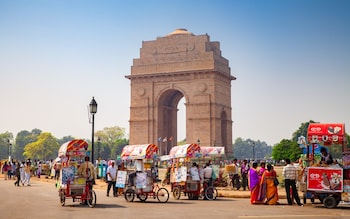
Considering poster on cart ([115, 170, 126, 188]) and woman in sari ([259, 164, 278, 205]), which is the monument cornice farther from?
woman in sari ([259, 164, 278, 205])

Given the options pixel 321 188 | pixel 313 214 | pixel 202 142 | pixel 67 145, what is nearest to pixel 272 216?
pixel 313 214

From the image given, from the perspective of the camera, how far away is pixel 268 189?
16.3 metres

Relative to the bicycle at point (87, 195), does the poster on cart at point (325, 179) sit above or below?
above

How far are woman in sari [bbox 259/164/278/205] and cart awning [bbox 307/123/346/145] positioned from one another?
1.96 meters

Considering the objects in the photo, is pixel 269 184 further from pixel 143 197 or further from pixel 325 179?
pixel 143 197

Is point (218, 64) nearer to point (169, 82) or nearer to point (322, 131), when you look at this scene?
point (169, 82)

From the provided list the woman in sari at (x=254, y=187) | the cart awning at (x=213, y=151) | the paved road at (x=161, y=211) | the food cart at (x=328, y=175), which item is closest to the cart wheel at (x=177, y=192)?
the paved road at (x=161, y=211)

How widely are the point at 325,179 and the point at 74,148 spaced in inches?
318

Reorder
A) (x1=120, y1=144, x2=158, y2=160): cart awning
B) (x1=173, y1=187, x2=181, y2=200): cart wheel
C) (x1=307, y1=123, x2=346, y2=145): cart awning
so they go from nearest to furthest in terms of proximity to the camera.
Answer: (x1=307, y1=123, x2=346, y2=145): cart awning → (x1=173, y1=187, x2=181, y2=200): cart wheel → (x1=120, y1=144, x2=158, y2=160): cart awning

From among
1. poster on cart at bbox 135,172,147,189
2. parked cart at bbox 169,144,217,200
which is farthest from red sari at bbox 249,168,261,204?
poster on cart at bbox 135,172,147,189

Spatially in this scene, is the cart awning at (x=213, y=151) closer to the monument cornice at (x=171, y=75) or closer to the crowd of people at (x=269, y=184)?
the crowd of people at (x=269, y=184)

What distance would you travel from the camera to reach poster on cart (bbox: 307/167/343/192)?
14.9 meters

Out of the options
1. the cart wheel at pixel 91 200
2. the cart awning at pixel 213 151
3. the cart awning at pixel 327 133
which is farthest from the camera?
the cart awning at pixel 213 151

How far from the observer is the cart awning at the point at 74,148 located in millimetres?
16094
